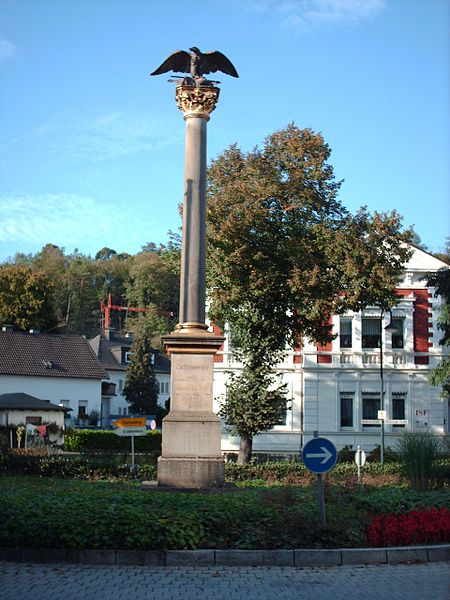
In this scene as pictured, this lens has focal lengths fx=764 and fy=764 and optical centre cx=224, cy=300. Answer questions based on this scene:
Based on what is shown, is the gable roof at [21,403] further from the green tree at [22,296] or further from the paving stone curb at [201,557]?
the green tree at [22,296]

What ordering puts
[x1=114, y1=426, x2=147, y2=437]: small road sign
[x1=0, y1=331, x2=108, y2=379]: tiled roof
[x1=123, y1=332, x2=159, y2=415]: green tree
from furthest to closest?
1. [x1=123, y1=332, x2=159, y2=415]: green tree
2. [x1=0, y1=331, x2=108, y2=379]: tiled roof
3. [x1=114, y1=426, x2=147, y2=437]: small road sign

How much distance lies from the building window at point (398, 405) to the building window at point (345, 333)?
12.2 ft

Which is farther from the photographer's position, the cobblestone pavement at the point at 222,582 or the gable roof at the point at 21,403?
the gable roof at the point at 21,403

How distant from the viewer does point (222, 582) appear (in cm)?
940

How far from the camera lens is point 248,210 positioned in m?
27.8

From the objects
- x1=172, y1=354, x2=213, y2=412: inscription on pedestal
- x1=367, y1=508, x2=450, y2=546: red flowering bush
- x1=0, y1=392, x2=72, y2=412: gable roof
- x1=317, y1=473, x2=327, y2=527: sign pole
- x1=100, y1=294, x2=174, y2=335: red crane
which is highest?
x1=100, y1=294, x2=174, y2=335: red crane

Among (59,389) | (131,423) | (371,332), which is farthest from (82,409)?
(131,423)

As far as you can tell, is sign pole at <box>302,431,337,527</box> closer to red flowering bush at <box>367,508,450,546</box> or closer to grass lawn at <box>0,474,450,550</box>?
grass lawn at <box>0,474,450,550</box>

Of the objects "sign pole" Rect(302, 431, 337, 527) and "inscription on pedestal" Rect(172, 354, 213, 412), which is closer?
"sign pole" Rect(302, 431, 337, 527)

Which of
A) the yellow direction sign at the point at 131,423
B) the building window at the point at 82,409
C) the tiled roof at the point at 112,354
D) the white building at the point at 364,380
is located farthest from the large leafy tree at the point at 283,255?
the tiled roof at the point at 112,354

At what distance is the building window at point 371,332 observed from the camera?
41.8 meters

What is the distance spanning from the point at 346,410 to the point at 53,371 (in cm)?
2531

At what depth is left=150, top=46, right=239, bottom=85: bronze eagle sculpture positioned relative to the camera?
18984mm

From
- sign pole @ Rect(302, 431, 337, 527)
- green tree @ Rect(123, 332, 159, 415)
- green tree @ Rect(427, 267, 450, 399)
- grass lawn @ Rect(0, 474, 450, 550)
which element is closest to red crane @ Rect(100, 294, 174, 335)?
green tree @ Rect(123, 332, 159, 415)
